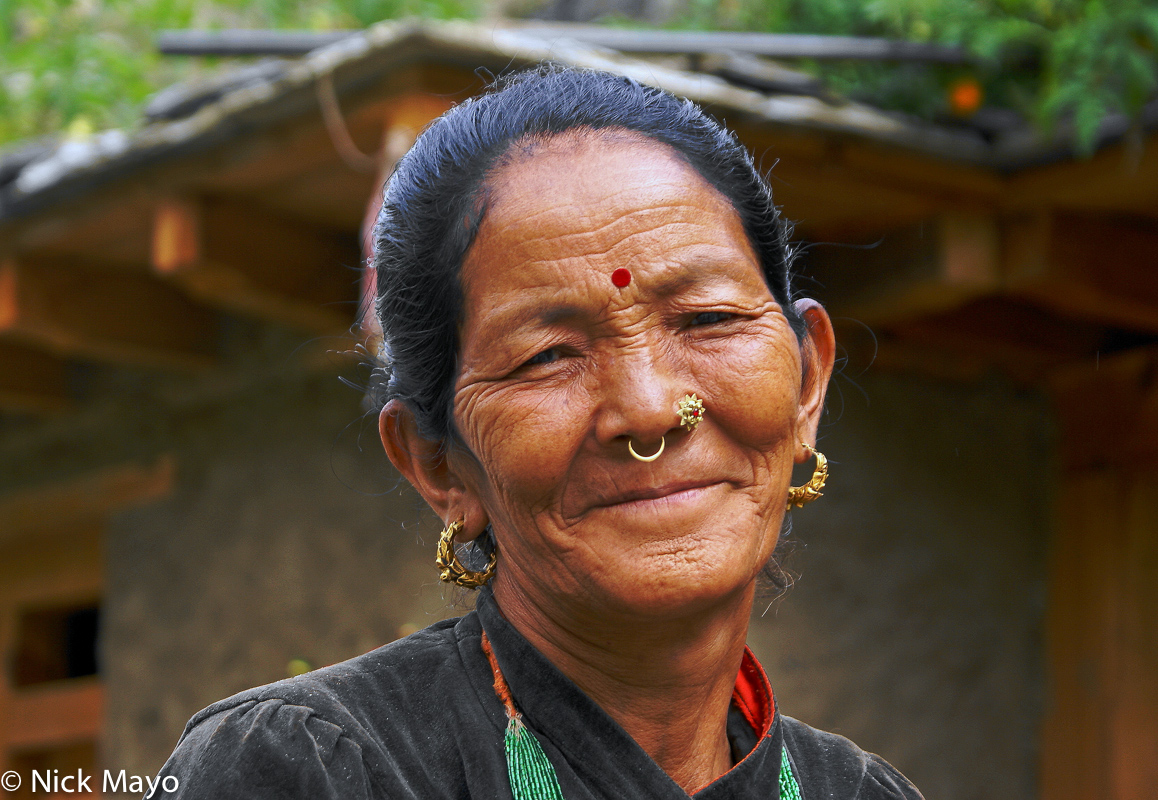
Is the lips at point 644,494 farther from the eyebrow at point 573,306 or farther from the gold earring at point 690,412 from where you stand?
the eyebrow at point 573,306

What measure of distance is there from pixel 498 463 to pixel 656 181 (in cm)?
35

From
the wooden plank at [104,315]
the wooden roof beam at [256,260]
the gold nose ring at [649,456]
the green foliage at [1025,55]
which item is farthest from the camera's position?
the wooden plank at [104,315]

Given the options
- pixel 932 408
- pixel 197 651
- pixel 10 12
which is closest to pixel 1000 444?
pixel 932 408

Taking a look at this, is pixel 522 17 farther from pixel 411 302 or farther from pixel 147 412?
pixel 411 302

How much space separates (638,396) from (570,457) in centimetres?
9

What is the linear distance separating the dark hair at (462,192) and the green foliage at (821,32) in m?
1.90

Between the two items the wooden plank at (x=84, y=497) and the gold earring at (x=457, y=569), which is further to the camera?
the wooden plank at (x=84, y=497)

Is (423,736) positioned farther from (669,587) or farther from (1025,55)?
(1025,55)

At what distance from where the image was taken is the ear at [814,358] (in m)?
1.62

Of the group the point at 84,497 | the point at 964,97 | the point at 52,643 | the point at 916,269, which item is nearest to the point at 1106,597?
the point at 916,269


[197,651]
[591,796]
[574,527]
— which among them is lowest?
[197,651]

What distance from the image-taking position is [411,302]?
1488mm

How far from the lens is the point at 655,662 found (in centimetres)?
143

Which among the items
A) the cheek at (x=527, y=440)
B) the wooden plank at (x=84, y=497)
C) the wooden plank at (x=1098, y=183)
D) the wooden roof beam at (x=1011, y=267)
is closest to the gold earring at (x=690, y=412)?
the cheek at (x=527, y=440)
